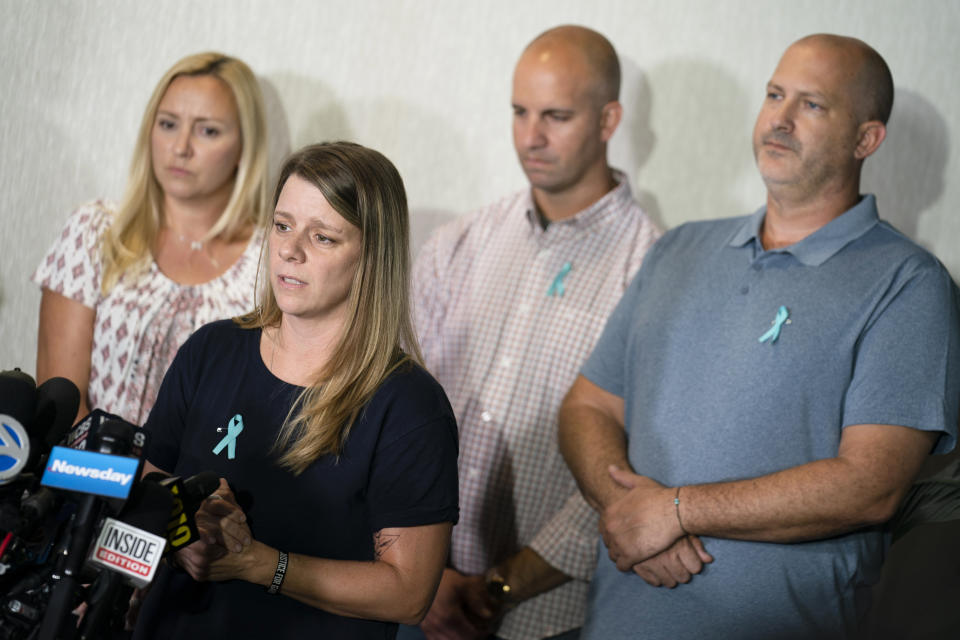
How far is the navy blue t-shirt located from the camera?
1.64 m

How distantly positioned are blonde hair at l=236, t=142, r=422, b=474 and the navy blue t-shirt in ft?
0.10

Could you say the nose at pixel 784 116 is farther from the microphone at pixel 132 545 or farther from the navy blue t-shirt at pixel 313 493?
the microphone at pixel 132 545

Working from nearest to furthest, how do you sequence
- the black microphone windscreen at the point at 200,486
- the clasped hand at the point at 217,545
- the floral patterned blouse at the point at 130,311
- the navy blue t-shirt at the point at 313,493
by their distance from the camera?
the black microphone windscreen at the point at 200,486 < the clasped hand at the point at 217,545 < the navy blue t-shirt at the point at 313,493 < the floral patterned blouse at the point at 130,311

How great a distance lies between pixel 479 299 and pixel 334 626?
1.30 meters

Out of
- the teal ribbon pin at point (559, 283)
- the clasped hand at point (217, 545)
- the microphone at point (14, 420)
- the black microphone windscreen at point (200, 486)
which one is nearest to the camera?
the microphone at point (14, 420)

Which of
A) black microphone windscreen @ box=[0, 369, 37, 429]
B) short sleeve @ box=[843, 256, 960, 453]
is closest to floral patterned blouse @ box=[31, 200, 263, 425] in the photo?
black microphone windscreen @ box=[0, 369, 37, 429]

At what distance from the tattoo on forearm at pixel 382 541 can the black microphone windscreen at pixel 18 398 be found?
2.04 ft

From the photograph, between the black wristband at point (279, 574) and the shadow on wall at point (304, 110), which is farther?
the shadow on wall at point (304, 110)

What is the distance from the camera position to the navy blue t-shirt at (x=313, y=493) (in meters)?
1.64

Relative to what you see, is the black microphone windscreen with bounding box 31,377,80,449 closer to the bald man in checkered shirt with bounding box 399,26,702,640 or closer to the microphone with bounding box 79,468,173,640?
the microphone with bounding box 79,468,173,640

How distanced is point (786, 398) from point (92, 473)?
141 cm

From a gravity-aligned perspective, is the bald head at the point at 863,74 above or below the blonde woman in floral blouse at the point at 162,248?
above

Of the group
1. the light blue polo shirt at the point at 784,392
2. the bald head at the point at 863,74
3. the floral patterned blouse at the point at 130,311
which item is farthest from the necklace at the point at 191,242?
the bald head at the point at 863,74


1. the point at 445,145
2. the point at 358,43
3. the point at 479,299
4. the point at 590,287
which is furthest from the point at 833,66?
the point at 358,43
